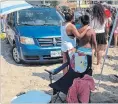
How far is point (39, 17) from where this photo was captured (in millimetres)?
9398

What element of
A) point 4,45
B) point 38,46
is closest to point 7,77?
point 38,46

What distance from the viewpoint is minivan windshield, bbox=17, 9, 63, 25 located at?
9.14m

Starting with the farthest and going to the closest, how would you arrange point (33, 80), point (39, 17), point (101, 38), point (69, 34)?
1. point (39, 17)
2. point (101, 38)
3. point (33, 80)
4. point (69, 34)

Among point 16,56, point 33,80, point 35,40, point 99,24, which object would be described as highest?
point 99,24

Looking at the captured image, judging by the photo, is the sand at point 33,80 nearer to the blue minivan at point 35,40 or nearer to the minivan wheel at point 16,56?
the minivan wheel at point 16,56

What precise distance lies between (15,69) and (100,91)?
2.87 m

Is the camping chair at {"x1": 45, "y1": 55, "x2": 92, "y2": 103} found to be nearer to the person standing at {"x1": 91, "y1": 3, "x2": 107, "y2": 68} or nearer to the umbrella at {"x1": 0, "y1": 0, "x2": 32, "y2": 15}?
the umbrella at {"x1": 0, "y1": 0, "x2": 32, "y2": 15}

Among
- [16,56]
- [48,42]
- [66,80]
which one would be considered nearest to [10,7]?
[48,42]

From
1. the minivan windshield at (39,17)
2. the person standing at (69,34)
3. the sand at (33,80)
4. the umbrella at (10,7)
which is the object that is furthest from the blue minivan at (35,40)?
the person standing at (69,34)

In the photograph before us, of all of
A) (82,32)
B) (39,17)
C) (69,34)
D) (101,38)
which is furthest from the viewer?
(39,17)

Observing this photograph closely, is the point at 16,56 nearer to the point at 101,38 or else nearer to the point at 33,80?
the point at 33,80

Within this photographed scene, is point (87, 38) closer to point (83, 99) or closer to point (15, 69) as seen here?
point (83, 99)

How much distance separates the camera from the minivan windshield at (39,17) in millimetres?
9141

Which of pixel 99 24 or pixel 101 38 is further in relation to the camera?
pixel 101 38
